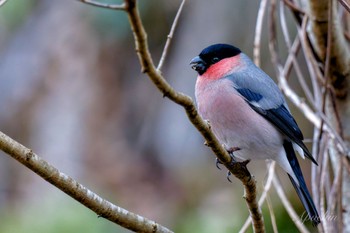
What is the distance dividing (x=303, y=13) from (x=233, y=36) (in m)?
2.04

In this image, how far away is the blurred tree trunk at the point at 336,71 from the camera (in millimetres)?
2494

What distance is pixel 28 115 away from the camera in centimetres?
641

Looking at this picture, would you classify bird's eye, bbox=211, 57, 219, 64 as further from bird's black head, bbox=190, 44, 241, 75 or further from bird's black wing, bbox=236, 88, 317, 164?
bird's black wing, bbox=236, 88, 317, 164

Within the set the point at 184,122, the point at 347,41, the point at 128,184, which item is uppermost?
the point at 347,41

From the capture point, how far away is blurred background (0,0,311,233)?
5.16m

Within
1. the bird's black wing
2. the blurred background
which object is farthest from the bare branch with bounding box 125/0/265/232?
the blurred background

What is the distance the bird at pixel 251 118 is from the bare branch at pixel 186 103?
0.50m

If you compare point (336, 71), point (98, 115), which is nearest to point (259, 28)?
point (336, 71)

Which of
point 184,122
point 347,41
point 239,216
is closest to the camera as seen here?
point 347,41

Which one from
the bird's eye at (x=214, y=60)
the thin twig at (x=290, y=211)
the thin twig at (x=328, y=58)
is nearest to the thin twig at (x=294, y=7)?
the thin twig at (x=328, y=58)

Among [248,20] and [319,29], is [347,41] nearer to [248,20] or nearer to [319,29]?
[319,29]

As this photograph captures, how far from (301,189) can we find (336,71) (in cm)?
50

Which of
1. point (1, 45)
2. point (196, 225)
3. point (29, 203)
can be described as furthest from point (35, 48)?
point (196, 225)

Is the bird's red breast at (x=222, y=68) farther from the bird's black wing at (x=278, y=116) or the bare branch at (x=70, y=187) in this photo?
the bare branch at (x=70, y=187)
